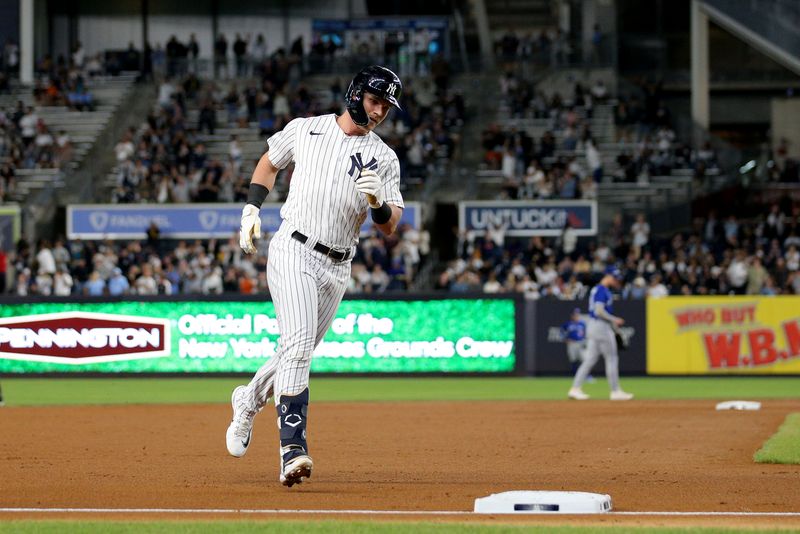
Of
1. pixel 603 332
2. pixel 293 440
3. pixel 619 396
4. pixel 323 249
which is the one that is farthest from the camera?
pixel 619 396

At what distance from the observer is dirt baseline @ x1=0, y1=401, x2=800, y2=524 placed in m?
8.14

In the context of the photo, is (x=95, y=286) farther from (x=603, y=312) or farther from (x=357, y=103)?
(x=357, y=103)

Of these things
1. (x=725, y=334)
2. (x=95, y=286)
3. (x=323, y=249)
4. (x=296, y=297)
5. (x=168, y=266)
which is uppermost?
(x=323, y=249)

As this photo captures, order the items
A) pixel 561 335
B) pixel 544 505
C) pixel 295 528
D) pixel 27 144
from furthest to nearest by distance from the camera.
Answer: pixel 27 144 < pixel 561 335 < pixel 544 505 < pixel 295 528

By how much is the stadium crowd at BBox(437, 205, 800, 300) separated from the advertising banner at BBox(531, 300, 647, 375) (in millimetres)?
939

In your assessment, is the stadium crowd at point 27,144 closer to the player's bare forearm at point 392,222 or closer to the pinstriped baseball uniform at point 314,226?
the pinstriped baseball uniform at point 314,226

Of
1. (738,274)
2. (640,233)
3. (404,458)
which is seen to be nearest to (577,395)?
(404,458)

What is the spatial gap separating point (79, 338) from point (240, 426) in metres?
16.8

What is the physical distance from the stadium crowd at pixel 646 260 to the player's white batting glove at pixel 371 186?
1895 centimetres

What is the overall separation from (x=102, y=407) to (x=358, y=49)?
2630cm

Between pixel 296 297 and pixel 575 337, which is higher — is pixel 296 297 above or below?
above

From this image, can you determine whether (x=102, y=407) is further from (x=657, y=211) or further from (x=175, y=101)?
(x=175, y=101)

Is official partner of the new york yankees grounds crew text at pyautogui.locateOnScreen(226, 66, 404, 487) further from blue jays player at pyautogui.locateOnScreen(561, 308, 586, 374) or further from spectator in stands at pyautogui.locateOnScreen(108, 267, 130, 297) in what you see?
spectator in stands at pyautogui.locateOnScreen(108, 267, 130, 297)

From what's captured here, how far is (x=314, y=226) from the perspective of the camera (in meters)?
8.49
